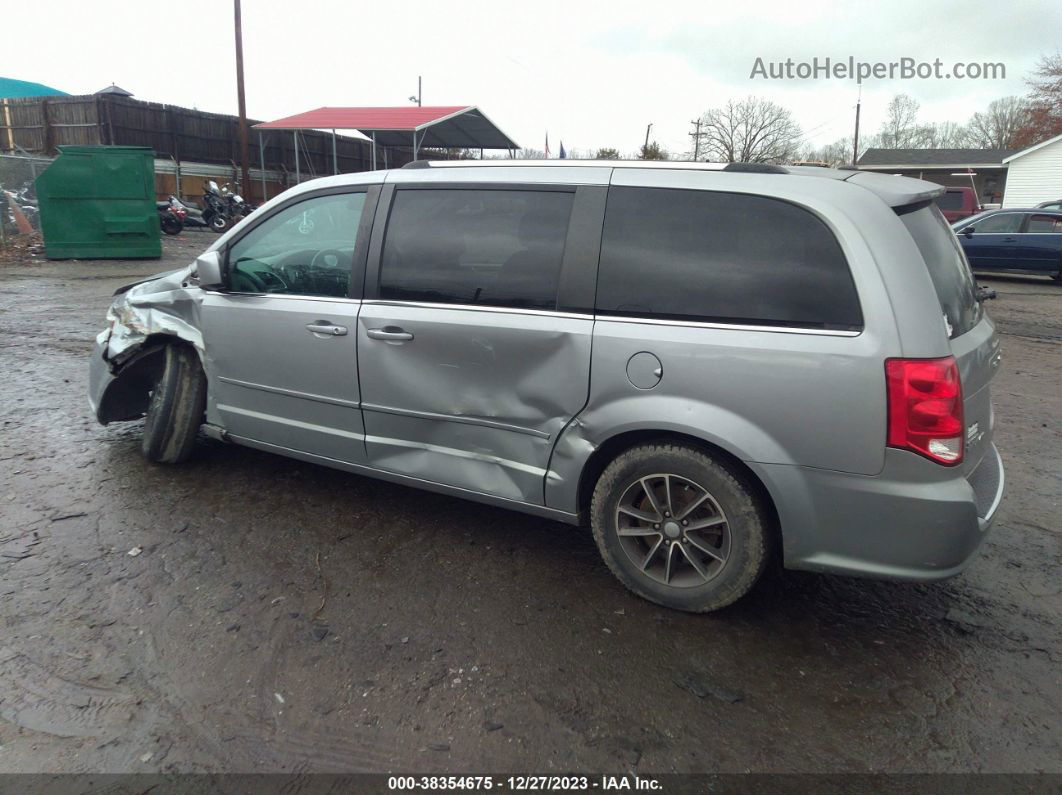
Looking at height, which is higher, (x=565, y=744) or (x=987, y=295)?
(x=987, y=295)

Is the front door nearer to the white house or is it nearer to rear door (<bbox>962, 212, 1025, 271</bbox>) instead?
rear door (<bbox>962, 212, 1025, 271</bbox>)

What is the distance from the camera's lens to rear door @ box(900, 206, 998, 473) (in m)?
2.78

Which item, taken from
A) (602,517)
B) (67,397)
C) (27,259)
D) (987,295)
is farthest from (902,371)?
(27,259)

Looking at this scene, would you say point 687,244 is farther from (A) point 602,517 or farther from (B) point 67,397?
(B) point 67,397

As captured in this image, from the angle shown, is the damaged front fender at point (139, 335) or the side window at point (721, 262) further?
the damaged front fender at point (139, 335)

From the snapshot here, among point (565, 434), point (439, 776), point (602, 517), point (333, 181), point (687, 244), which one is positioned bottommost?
point (439, 776)

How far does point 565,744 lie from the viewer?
2408 mm

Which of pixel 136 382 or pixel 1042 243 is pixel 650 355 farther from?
pixel 1042 243

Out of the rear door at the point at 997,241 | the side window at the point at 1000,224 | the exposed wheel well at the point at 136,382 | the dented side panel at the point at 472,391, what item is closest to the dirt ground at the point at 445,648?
the dented side panel at the point at 472,391

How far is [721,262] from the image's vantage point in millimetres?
2934

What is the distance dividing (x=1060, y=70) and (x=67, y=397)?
5533 cm

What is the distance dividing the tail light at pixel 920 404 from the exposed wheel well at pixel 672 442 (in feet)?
1.71

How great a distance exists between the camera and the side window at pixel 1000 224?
51.9 feet

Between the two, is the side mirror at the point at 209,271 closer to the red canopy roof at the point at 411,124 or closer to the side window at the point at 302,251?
the side window at the point at 302,251
